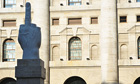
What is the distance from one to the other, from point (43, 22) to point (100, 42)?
20.6 feet

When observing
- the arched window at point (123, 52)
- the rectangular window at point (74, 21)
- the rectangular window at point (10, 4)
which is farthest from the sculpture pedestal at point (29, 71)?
the rectangular window at point (10, 4)

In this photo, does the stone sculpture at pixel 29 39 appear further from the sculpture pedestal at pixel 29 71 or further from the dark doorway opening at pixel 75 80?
the dark doorway opening at pixel 75 80

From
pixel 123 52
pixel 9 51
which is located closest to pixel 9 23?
pixel 9 51

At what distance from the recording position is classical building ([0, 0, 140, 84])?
42.2 m

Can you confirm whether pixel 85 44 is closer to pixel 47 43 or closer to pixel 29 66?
pixel 47 43

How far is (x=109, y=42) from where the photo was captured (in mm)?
42125

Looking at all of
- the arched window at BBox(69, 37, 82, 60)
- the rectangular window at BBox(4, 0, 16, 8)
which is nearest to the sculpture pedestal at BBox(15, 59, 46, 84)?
the arched window at BBox(69, 37, 82, 60)

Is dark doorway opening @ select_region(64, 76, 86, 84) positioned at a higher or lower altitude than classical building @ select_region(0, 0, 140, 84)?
lower

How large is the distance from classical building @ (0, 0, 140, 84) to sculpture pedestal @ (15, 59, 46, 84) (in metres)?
15.9

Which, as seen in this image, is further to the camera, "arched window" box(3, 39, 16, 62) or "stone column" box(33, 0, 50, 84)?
"arched window" box(3, 39, 16, 62)

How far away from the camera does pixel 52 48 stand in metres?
43.7

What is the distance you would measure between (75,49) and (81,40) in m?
1.16

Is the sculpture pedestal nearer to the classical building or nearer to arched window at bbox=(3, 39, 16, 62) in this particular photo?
the classical building

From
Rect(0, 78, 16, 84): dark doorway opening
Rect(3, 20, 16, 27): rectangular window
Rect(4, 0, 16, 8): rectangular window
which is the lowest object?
Rect(0, 78, 16, 84): dark doorway opening
